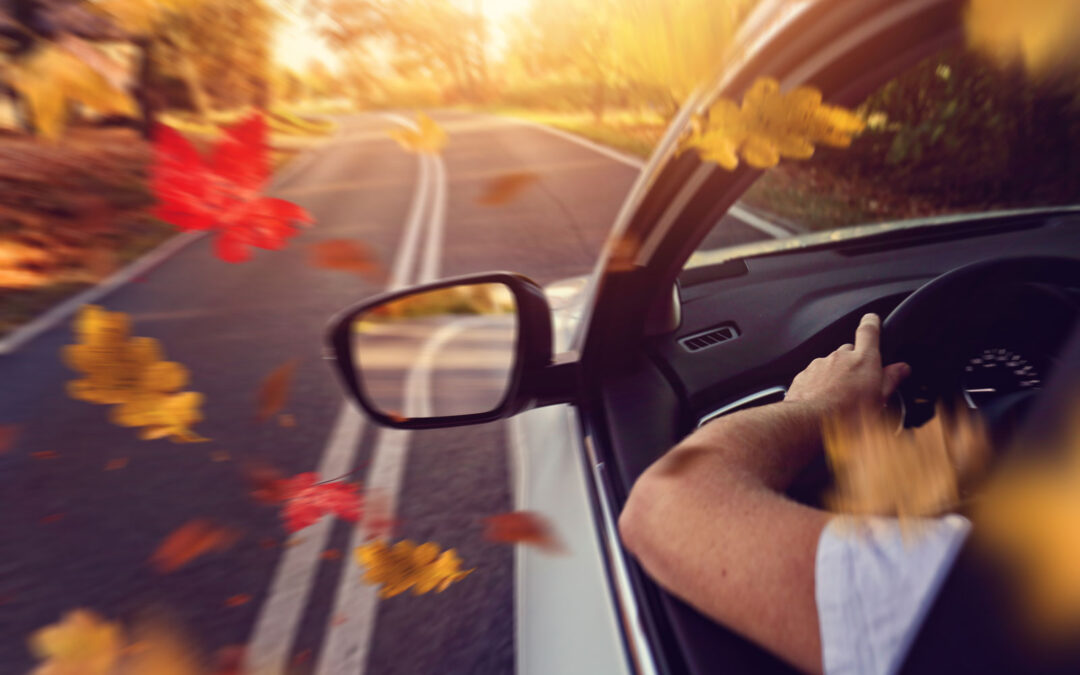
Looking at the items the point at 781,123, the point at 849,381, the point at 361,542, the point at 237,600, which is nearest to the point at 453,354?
the point at 361,542

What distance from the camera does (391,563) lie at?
237 centimetres

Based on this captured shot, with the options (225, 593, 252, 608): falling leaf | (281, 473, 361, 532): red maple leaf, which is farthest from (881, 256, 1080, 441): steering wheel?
(281, 473, 361, 532): red maple leaf

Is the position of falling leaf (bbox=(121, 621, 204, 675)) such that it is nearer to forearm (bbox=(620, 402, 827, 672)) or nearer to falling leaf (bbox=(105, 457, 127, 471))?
falling leaf (bbox=(105, 457, 127, 471))

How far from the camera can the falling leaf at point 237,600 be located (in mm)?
2578

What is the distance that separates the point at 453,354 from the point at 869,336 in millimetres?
1835

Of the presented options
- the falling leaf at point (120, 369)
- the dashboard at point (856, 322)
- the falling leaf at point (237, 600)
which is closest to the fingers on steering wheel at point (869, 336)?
the dashboard at point (856, 322)

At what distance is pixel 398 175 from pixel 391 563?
14.5 m

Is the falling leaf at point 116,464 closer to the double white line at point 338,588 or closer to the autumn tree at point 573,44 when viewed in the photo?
the double white line at point 338,588

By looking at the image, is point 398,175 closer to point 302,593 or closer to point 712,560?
point 302,593

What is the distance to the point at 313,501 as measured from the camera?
137 inches

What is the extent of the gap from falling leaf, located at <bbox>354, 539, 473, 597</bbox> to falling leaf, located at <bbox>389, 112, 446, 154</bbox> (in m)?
1.59

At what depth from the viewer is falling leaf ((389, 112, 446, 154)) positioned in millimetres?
1234

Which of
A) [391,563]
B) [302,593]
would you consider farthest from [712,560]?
[302,593]

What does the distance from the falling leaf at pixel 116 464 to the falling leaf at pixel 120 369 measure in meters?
2.79
